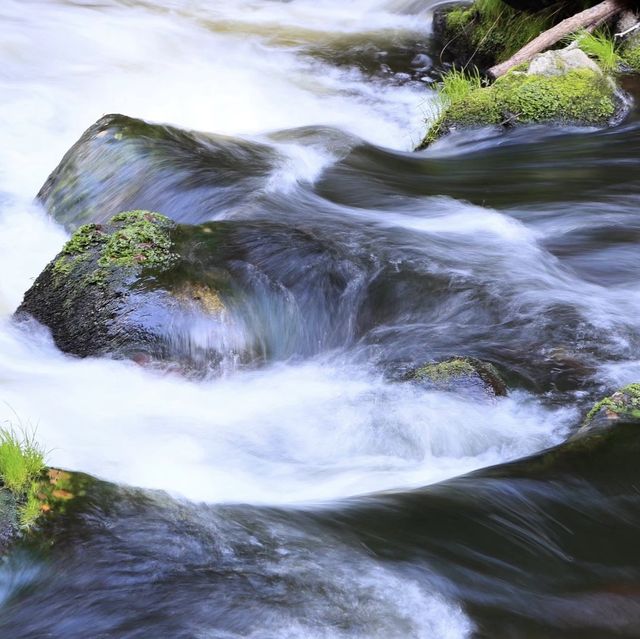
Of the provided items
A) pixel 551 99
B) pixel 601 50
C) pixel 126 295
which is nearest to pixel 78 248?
pixel 126 295

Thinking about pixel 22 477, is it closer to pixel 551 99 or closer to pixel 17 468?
pixel 17 468

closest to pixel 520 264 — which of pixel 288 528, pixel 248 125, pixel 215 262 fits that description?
pixel 215 262

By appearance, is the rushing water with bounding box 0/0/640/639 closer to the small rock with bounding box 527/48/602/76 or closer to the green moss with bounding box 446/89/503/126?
the green moss with bounding box 446/89/503/126

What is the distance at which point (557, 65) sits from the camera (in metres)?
8.37

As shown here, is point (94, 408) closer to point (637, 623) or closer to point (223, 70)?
point (637, 623)

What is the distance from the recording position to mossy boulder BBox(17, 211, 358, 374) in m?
5.04

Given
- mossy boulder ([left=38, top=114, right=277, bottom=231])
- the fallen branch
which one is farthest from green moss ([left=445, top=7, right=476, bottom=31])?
mossy boulder ([left=38, top=114, right=277, bottom=231])

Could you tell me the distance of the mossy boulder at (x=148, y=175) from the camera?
21.5 ft

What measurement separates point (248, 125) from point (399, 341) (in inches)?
202

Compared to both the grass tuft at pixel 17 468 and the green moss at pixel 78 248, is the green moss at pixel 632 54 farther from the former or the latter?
the grass tuft at pixel 17 468

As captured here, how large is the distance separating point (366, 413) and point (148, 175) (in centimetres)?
297

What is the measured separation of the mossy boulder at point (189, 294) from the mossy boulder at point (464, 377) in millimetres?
748

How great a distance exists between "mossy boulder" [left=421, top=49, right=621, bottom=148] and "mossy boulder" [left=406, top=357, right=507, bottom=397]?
4.01 m

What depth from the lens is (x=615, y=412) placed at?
13.4 ft
